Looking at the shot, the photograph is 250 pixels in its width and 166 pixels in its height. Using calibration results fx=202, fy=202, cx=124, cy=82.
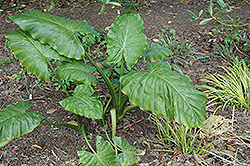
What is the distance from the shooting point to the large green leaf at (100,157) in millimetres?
1658

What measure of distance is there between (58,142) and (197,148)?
54.0 inches

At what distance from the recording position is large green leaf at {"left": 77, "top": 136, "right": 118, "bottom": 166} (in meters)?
1.66

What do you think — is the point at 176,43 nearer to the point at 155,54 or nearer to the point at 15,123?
the point at 155,54

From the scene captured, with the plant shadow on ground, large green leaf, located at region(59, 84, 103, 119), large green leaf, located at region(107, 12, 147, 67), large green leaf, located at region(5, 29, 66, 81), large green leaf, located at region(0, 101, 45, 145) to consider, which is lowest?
the plant shadow on ground

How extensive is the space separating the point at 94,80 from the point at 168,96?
72 centimetres

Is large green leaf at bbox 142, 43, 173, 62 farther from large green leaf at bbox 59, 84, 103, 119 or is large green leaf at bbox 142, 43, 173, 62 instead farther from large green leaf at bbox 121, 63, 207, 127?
large green leaf at bbox 59, 84, 103, 119

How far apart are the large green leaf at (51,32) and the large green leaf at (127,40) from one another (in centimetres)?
30

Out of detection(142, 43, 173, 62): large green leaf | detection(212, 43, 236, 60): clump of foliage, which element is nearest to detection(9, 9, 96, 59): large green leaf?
detection(142, 43, 173, 62): large green leaf

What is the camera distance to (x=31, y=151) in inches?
78.2

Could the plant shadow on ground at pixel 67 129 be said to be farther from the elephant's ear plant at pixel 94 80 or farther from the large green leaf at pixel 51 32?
the large green leaf at pixel 51 32

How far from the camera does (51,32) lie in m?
1.73

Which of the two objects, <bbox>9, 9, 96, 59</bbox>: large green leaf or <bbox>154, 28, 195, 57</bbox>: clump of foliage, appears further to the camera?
<bbox>154, 28, 195, 57</bbox>: clump of foliage

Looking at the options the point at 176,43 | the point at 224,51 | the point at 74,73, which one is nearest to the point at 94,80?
the point at 74,73

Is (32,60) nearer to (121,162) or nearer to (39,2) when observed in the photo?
(121,162)
